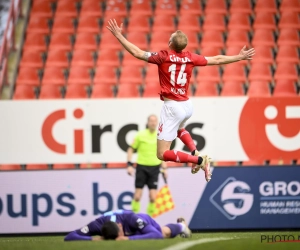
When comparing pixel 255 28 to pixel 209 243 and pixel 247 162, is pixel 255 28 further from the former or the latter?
pixel 209 243

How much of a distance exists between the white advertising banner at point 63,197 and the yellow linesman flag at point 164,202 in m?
0.08

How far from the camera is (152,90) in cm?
1453

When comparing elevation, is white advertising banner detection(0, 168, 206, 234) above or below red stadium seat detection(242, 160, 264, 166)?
below

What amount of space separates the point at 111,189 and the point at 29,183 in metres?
1.29

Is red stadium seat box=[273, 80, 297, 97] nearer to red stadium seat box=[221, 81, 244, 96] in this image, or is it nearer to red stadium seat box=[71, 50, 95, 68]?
red stadium seat box=[221, 81, 244, 96]

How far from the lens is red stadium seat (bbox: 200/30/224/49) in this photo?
51.1 feet

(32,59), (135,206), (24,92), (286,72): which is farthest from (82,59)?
(135,206)

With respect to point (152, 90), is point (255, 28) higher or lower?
higher

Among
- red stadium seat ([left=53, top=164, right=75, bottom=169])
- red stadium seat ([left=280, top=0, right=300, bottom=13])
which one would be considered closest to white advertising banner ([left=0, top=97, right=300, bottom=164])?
red stadium seat ([left=53, top=164, right=75, bottom=169])

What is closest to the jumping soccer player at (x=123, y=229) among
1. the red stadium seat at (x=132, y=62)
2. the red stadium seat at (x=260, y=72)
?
the red stadium seat at (x=260, y=72)

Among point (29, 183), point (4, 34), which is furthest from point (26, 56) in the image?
point (29, 183)

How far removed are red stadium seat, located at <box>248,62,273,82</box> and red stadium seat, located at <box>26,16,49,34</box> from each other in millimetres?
4244

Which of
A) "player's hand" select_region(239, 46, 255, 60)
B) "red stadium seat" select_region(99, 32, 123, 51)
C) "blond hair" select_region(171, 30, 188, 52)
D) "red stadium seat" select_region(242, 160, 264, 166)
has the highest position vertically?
"red stadium seat" select_region(99, 32, 123, 51)

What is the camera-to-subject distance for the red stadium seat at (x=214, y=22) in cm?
1602
